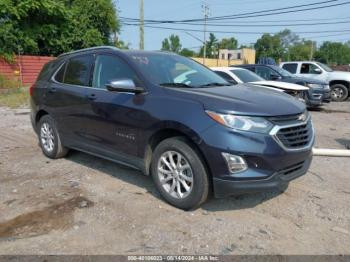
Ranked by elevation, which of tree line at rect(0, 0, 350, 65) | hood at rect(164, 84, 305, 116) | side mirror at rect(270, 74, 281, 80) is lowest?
side mirror at rect(270, 74, 281, 80)

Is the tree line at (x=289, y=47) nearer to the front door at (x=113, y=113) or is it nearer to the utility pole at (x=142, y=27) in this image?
the utility pole at (x=142, y=27)

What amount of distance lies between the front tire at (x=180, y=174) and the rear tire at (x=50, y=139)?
228 cm

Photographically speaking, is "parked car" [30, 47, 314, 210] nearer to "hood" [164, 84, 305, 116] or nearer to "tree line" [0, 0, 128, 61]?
"hood" [164, 84, 305, 116]

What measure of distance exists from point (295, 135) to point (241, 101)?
672 mm

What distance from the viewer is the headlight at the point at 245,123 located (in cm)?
363

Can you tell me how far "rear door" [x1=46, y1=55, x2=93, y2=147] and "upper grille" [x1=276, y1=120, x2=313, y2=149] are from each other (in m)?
2.65

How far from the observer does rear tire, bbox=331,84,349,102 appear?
51.6 feet

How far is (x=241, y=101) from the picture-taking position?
3875 mm

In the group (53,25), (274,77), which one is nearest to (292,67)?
(274,77)

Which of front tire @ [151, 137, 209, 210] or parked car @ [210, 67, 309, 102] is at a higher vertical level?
parked car @ [210, 67, 309, 102]

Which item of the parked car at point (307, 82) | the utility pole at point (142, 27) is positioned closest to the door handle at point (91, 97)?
the parked car at point (307, 82)

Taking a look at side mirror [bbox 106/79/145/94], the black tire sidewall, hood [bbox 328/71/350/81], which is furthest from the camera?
hood [bbox 328/71/350/81]

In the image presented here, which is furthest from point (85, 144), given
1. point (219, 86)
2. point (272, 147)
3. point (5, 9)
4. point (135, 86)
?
point (5, 9)

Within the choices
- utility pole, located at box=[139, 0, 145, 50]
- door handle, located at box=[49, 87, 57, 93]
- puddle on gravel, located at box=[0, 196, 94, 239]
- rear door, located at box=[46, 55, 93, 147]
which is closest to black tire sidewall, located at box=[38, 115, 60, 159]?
rear door, located at box=[46, 55, 93, 147]
